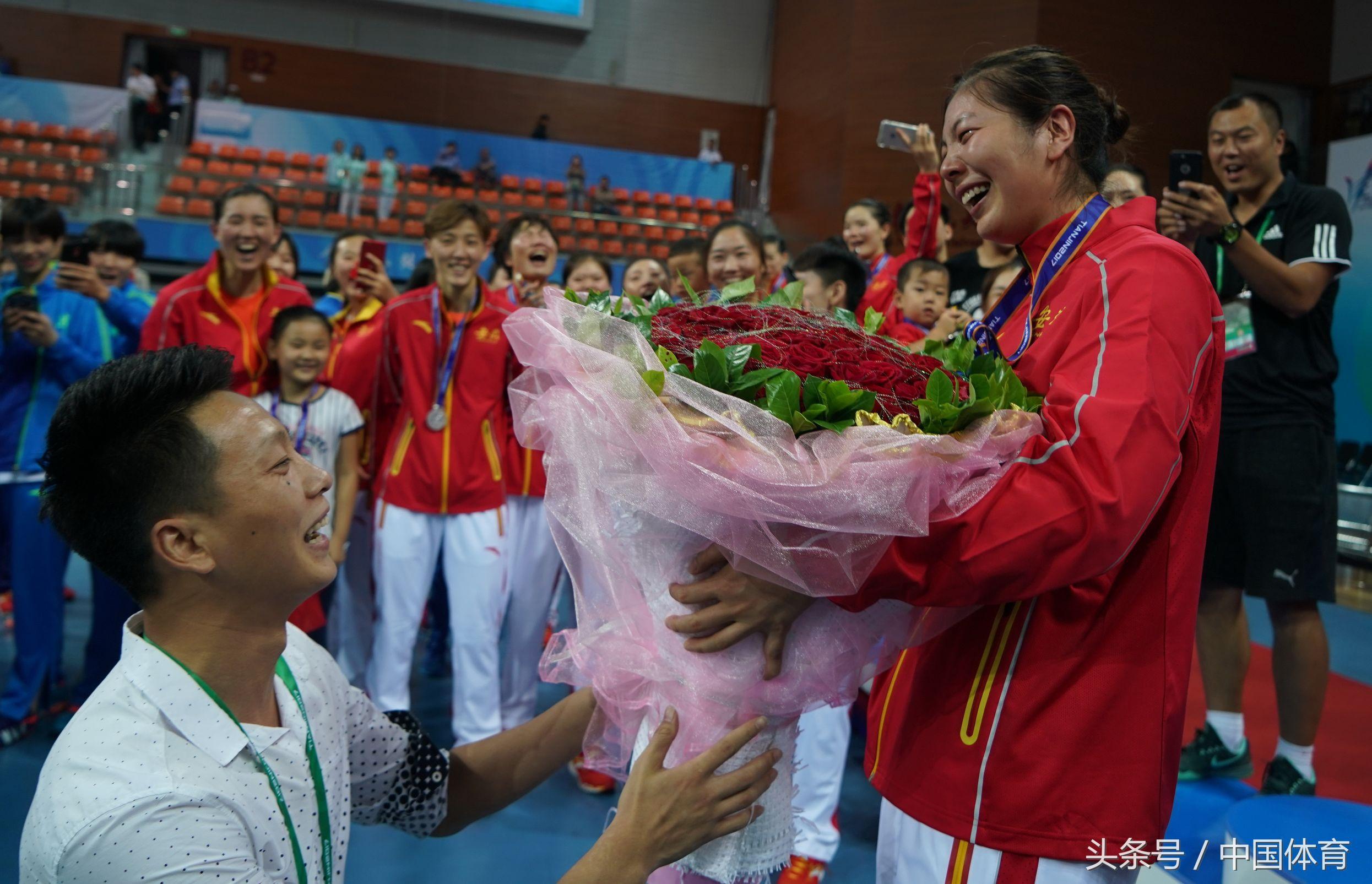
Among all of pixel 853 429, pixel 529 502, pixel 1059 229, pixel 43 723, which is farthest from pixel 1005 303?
pixel 43 723

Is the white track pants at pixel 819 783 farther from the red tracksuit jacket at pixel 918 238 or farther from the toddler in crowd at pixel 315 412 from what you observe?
the red tracksuit jacket at pixel 918 238

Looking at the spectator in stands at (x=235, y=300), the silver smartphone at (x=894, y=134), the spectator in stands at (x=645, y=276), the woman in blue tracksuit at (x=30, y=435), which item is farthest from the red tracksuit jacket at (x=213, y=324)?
the silver smartphone at (x=894, y=134)

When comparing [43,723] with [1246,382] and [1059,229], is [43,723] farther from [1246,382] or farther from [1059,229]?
[1246,382]

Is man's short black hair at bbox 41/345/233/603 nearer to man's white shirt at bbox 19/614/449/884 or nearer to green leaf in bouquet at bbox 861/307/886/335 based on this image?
man's white shirt at bbox 19/614/449/884

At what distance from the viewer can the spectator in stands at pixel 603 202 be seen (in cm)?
1320

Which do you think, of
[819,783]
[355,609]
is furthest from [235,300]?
[819,783]

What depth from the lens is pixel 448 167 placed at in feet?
46.5

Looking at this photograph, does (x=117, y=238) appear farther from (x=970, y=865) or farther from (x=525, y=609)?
(x=970, y=865)

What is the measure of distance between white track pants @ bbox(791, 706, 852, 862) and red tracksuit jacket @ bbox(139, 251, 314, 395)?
2.21 m

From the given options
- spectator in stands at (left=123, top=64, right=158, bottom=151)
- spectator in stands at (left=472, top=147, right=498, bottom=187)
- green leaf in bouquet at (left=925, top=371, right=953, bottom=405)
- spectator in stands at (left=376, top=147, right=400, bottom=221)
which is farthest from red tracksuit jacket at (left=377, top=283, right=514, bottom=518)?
spectator in stands at (left=123, top=64, right=158, bottom=151)

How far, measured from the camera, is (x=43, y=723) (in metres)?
3.55

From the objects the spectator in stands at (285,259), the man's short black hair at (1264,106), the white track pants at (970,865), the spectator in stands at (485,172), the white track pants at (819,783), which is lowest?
the white track pants at (819,783)

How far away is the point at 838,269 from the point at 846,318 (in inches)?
89.4

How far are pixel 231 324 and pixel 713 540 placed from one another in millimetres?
2878
